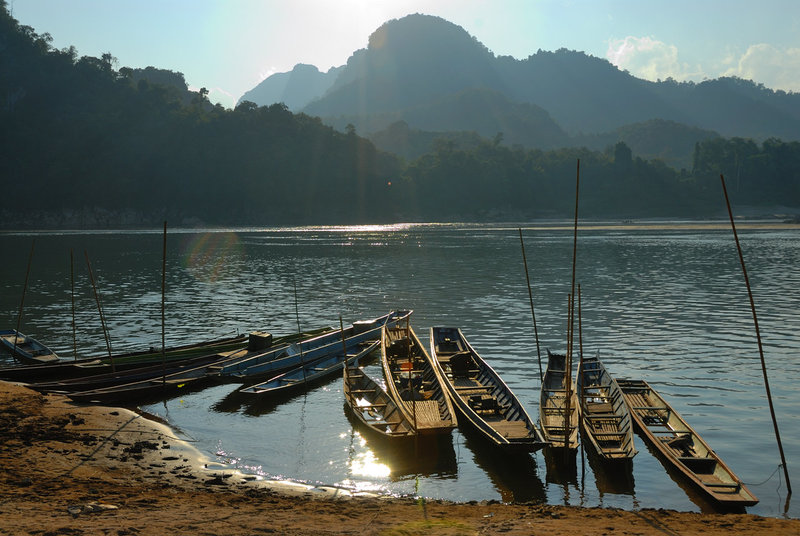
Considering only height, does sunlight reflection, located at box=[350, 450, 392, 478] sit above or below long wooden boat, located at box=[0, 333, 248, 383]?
below

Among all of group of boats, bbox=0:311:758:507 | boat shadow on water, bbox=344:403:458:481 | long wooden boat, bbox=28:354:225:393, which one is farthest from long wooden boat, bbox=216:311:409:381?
boat shadow on water, bbox=344:403:458:481

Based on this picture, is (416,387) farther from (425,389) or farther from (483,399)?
(483,399)

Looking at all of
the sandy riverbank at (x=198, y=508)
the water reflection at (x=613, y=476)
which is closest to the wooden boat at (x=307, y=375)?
the sandy riverbank at (x=198, y=508)

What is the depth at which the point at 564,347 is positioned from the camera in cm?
2605

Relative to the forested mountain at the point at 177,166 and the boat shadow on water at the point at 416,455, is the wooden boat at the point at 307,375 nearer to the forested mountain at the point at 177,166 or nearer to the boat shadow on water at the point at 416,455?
the boat shadow on water at the point at 416,455

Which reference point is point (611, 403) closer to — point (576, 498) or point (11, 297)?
point (576, 498)

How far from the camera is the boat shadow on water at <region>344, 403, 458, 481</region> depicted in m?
13.6

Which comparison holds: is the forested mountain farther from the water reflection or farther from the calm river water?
the water reflection

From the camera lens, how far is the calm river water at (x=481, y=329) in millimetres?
13508

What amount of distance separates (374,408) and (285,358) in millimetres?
5528

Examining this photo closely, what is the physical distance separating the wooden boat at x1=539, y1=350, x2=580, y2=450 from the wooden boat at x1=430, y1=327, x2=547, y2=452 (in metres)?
0.33

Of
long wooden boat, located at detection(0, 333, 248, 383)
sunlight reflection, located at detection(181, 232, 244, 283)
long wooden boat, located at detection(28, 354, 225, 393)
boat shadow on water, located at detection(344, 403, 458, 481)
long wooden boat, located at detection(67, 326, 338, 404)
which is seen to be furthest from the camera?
sunlight reflection, located at detection(181, 232, 244, 283)

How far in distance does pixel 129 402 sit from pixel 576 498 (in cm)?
1235

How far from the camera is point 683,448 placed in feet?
44.6
